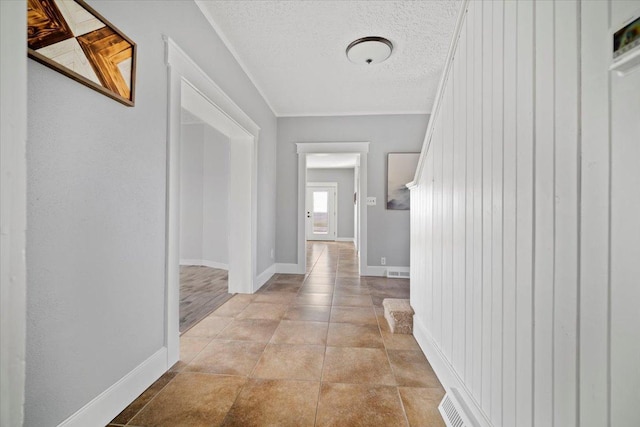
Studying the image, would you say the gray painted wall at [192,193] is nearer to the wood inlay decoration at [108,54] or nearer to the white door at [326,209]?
the wood inlay decoration at [108,54]

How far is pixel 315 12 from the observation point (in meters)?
2.05

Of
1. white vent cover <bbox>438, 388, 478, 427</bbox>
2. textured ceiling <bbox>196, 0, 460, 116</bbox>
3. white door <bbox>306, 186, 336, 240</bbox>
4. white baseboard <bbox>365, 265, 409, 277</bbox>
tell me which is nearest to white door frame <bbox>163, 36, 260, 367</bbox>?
textured ceiling <bbox>196, 0, 460, 116</bbox>

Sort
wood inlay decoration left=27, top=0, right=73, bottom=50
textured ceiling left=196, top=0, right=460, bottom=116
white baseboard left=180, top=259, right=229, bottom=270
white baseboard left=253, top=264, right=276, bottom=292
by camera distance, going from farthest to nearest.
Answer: white baseboard left=180, top=259, right=229, bottom=270 < white baseboard left=253, top=264, right=276, bottom=292 < textured ceiling left=196, top=0, right=460, bottom=116 < wood inlay decoration left=27, top=0, right=73, bottom=50

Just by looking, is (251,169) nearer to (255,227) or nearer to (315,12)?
(255,227)

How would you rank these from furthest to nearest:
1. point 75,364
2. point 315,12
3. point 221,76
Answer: point 221,76 < point 315,12 < point 75,364

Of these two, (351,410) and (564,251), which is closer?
(564,251)

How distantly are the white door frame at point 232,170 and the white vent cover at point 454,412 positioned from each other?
1558mm

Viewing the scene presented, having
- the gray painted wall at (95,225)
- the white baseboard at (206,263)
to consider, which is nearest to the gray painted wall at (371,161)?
the white baseboard at (206,263)

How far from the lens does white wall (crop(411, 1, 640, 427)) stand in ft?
1.73

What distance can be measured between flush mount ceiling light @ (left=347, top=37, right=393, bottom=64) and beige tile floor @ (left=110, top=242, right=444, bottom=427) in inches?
99.6

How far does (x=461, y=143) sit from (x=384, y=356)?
4.69 feet

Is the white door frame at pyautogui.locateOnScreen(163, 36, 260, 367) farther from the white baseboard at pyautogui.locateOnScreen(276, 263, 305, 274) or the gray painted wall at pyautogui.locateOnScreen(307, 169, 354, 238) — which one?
the gray painted wall at pyautogui.locateOnScreen(307, 169, 354, 238)

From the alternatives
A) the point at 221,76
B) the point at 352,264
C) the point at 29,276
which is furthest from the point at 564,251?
the point at 352,264

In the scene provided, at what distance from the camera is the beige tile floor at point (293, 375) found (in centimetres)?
124
